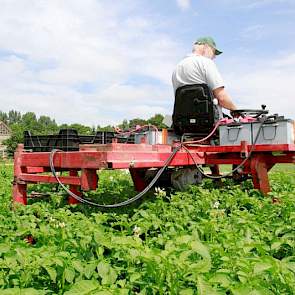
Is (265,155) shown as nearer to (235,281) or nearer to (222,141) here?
(222,141)

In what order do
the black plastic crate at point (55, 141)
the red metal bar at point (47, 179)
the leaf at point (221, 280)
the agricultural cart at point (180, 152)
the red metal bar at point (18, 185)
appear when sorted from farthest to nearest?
the black plastic crate at point (55, 141) < the red metal bar at point (18, 185) < the red metal bar at point (47, 179) < the agricultural cart at point (180, 152) < the leaf at point (221, 280)

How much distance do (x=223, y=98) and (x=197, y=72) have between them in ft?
1.66

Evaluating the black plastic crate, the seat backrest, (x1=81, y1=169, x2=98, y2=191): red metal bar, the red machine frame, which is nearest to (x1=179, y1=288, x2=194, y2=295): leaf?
the red machine frame

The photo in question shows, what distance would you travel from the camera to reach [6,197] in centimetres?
552

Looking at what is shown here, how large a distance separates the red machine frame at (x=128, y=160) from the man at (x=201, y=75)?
75 cm

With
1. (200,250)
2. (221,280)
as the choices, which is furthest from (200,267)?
(200,250)

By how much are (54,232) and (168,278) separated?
1338 millimetres

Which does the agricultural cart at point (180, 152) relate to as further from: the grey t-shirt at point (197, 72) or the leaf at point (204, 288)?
the leaf at point (204, 288)

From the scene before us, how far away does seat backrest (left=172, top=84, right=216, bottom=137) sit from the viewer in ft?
17.9

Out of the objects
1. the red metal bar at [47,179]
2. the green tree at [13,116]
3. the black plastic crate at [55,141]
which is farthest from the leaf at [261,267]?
the green tree at [13,116]

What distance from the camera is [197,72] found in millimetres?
5625

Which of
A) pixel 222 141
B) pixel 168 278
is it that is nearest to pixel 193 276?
pixel 168 278

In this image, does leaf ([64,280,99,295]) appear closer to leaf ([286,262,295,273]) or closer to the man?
leaf ([286,262,295,273])

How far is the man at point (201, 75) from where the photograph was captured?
550 cm
